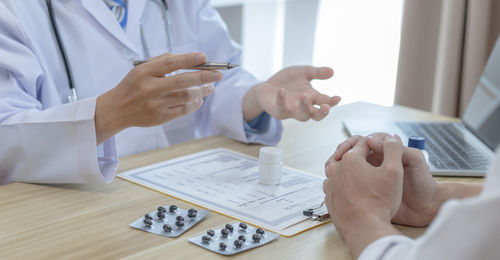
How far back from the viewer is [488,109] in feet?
5.08

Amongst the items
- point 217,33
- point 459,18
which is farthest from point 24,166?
point 459,18

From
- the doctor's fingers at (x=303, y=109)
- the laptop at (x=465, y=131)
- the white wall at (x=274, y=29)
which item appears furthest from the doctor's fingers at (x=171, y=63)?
the white wall at (x=274, y=29)

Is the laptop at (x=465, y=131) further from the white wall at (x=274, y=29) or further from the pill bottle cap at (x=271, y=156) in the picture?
the white wall at (x=274, y=29)

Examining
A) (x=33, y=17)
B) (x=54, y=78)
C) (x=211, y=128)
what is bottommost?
(x=211, y=128)

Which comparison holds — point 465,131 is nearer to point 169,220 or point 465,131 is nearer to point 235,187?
point 235,187

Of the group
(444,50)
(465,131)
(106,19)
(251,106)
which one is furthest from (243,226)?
(444,50)

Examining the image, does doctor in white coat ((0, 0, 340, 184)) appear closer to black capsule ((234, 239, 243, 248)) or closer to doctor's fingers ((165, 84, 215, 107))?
doctor's fingers ((165, 84, 215, 107))

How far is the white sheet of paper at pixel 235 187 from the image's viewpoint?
104 centimetres

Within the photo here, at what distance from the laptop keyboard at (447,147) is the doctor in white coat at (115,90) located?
0.93 feet

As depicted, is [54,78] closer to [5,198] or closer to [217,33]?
[5,198]

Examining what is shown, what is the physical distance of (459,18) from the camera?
2561mm

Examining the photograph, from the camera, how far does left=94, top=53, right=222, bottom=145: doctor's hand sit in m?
1.09

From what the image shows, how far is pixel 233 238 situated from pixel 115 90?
1.40ft

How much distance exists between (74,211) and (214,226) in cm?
27
